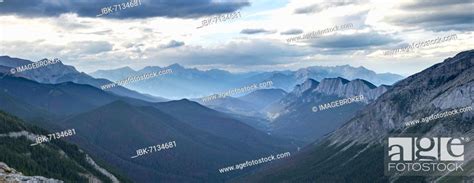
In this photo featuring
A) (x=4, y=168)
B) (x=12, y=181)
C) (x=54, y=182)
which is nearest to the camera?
(x=12, y=181)

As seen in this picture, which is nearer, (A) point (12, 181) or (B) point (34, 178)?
(A) point (12, 181)

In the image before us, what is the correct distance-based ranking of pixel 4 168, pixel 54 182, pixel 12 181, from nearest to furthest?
pixel 12 181 < pixel 4 168 < pixel 54 182

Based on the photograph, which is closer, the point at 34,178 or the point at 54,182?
the point at 34,178

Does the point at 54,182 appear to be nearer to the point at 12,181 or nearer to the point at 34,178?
the point at 34,178

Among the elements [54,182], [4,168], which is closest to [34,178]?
[4,168]

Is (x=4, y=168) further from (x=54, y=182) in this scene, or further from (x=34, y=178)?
(x=54, y=182)

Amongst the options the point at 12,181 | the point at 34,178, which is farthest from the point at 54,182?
the point at 12,181

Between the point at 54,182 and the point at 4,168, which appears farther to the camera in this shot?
the point at 54,182
